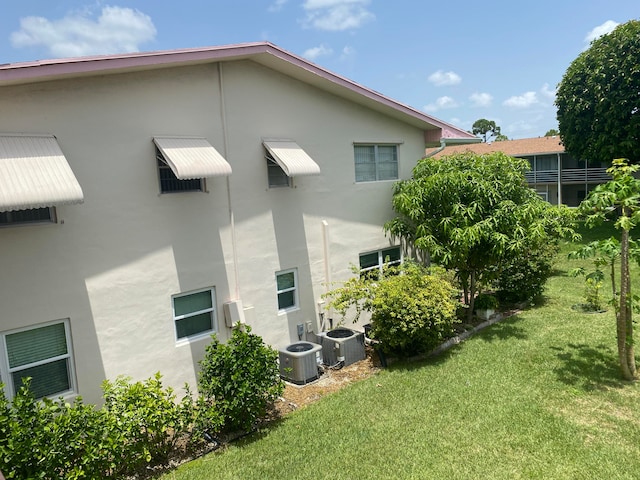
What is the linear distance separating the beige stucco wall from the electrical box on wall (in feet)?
0.48

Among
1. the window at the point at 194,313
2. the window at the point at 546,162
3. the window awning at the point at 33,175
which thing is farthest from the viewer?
the window at the point at 546,162

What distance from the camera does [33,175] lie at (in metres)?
6.47

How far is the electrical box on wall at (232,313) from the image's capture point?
9500 mm

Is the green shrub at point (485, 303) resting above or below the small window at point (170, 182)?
below

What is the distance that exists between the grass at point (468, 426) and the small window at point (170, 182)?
4.88 metres

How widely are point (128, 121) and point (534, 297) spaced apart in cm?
1402

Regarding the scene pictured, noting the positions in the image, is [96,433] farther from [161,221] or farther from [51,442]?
[161,221]

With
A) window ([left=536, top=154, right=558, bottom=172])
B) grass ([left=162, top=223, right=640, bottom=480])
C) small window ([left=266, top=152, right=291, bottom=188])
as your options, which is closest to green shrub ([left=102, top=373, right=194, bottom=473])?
grass ([left=162, top=223, right=640, bottom=480])

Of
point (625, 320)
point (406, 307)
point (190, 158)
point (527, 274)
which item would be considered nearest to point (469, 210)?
point (406, 307)

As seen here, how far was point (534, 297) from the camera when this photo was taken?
15727 mm

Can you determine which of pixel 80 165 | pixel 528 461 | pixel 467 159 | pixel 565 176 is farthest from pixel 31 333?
pixel 565 176

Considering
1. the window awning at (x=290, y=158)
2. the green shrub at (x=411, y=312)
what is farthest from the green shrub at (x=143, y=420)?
the window awning at (x=290, y=158)

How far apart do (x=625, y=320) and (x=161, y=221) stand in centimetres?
943

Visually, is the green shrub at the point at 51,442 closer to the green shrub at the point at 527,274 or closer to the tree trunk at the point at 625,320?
the tree trunk at the point at 625,320
